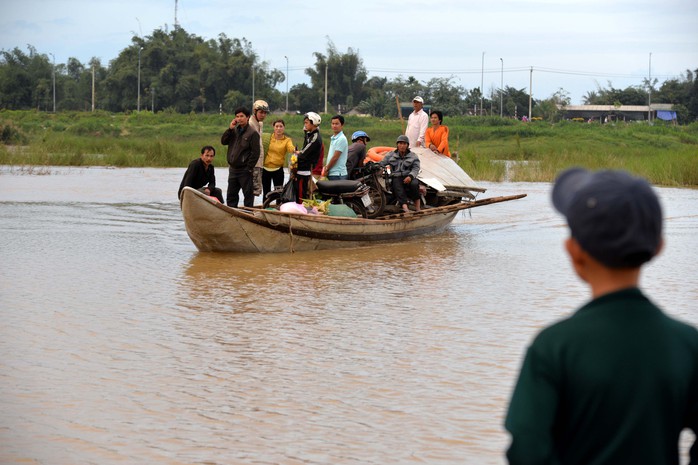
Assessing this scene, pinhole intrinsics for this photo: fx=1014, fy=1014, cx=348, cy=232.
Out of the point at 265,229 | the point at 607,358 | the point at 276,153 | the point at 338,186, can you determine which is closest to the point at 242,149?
the point at 276,153

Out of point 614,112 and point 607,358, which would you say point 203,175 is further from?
point 614,112

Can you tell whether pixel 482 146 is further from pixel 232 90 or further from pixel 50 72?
pixel 50 72

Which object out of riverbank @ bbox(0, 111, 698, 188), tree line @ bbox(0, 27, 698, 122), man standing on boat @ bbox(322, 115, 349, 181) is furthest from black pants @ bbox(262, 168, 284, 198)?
tree line @ bbox(0, 27, 698, 122)

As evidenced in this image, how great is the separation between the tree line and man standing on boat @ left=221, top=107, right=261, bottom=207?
58603 mm

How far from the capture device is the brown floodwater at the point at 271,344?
4.96 m

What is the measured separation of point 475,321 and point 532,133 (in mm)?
44547

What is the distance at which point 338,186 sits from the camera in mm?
12656

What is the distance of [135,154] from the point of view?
111 ft

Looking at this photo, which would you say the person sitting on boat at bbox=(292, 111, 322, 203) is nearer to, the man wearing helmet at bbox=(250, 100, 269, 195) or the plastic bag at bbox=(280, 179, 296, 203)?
the plastic bag at bbox=(280, 179, 296, 203)

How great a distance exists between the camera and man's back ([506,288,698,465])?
200cm

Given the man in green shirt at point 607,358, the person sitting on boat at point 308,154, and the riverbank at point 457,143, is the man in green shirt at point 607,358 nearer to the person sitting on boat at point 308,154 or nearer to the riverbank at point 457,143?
the person sitting on boat at point 308,154

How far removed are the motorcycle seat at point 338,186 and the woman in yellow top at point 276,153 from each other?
22.8 inches

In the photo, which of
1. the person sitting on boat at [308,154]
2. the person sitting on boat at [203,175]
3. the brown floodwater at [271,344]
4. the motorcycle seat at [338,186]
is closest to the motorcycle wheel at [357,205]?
the motorcycle seat at [338,186]

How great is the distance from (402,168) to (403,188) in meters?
0.34
